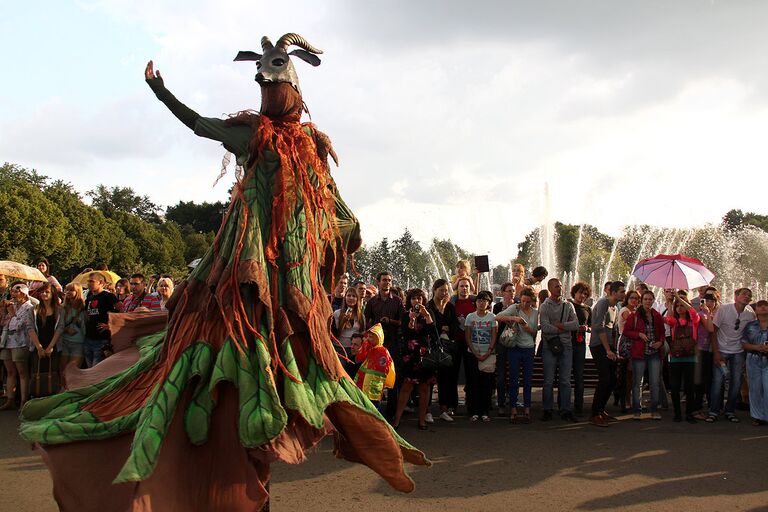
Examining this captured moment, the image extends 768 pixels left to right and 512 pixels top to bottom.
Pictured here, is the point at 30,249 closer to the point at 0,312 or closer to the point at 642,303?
the point at 0,312

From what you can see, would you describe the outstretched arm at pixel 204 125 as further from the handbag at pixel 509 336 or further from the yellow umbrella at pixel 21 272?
the yellow umbrella at pixel 21 272

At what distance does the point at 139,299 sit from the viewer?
29.9 feet

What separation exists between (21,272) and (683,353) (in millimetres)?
10753

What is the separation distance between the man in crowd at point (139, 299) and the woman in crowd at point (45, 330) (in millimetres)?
1204

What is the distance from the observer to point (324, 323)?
12.3 feet

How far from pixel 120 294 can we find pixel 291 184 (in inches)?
303

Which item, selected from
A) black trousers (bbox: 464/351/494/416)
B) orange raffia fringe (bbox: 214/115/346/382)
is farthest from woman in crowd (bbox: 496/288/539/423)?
orange raffia fringe (bbox: 214/115/346/382)

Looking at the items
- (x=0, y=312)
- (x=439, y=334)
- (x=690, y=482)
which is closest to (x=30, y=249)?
(x=0, y=312)

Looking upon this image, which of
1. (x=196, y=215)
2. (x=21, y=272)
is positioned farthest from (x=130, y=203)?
(x=21, y=272)

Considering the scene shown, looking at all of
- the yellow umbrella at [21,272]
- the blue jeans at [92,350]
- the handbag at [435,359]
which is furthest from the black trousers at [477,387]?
the yellow umbrella at [21,272]

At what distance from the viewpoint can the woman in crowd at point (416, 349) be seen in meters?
8.16

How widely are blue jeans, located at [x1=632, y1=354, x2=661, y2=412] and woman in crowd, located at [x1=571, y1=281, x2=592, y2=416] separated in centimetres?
63

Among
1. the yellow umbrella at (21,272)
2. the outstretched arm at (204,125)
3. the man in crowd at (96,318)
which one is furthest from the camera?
the yellow umbrella at (21,272)

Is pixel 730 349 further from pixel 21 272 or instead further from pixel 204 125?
pixel 21 272
